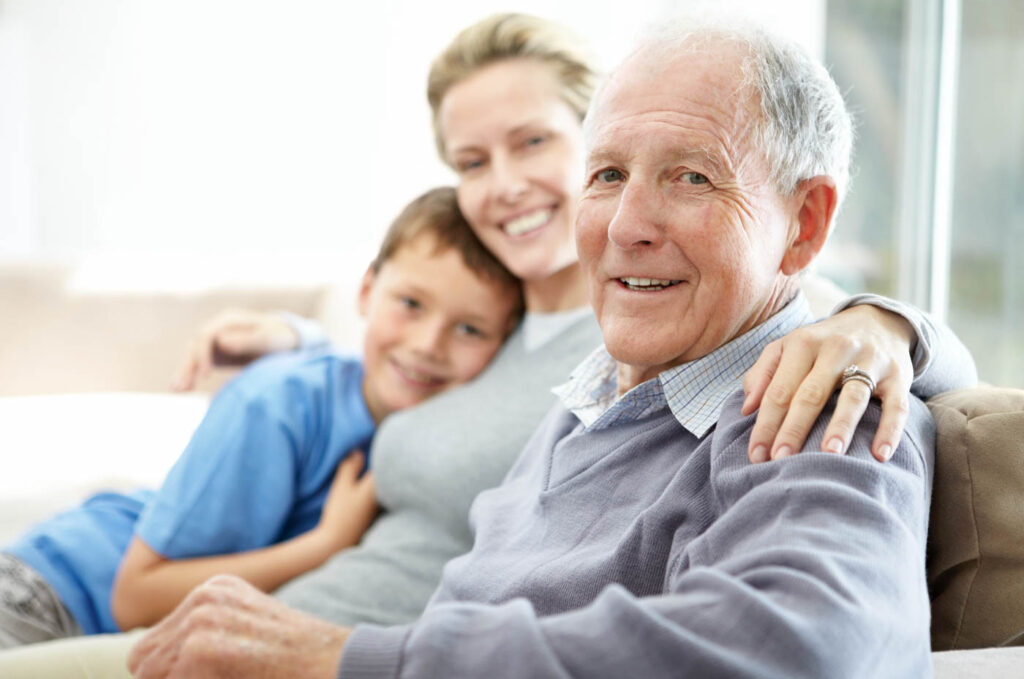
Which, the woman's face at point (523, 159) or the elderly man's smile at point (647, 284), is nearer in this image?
the elderly man's smile at point (647, 284)

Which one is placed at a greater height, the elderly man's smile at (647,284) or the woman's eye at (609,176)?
the woman's eye at (609,176)

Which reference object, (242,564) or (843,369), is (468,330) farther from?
(843,369)

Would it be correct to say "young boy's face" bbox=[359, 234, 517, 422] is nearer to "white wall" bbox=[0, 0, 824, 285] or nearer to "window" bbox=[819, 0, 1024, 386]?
"window" bbox=[819, 0, 1024, 386]

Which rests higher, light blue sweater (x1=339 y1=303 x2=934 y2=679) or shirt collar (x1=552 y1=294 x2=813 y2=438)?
shirt collar (x1=552 y1=294 x2=813 y2=438)

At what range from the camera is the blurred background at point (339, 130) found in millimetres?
3145

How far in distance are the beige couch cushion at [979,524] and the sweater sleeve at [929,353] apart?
2.3 inches

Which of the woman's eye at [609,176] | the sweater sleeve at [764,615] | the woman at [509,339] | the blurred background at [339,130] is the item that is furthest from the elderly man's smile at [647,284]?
the blurred background at [339,130]

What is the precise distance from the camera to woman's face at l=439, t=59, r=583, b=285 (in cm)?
160

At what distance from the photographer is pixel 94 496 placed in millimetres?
1808

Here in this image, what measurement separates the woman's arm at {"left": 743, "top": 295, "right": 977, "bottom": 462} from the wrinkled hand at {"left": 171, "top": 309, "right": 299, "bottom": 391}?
1291 millimetres

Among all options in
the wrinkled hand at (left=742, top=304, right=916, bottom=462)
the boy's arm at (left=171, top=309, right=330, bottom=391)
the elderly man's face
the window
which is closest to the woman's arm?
the wrinkled hand at (left=742, top=304, right=916, bottom=462)

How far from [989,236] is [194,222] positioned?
10.4ft

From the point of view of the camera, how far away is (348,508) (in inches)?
63.7

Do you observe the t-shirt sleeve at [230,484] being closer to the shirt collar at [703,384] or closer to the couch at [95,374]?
the couch at [95,374]
